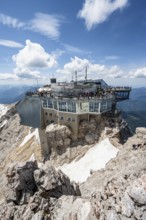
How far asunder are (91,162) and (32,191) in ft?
64.3

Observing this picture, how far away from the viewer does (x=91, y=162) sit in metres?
39.5

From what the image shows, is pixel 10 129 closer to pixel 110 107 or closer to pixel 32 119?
pixel 32 119

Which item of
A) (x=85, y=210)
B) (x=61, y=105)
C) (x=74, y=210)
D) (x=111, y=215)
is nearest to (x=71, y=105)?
(x=61, y=105)

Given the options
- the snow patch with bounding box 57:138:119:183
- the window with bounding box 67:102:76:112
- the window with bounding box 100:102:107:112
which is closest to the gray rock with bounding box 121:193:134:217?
the snow patch with bounding box 57:138:119:183

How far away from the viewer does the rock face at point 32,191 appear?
18.2 meters

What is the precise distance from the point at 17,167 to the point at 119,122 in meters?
29.8

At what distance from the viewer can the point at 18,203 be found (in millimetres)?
20625

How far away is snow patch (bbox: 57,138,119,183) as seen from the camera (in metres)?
37.4

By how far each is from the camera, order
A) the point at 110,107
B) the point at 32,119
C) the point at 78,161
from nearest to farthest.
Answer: the point at 78,161
the point at 110,107
the point at 32,119

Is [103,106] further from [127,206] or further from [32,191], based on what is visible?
[127,206]

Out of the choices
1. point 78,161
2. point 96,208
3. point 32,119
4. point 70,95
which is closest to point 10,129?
point 32,119

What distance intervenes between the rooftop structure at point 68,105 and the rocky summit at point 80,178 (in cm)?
216

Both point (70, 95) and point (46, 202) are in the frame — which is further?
point (70, 95)

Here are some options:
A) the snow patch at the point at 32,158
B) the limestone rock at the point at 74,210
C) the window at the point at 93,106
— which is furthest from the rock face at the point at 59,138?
the limestone rock at the point at 74,210
